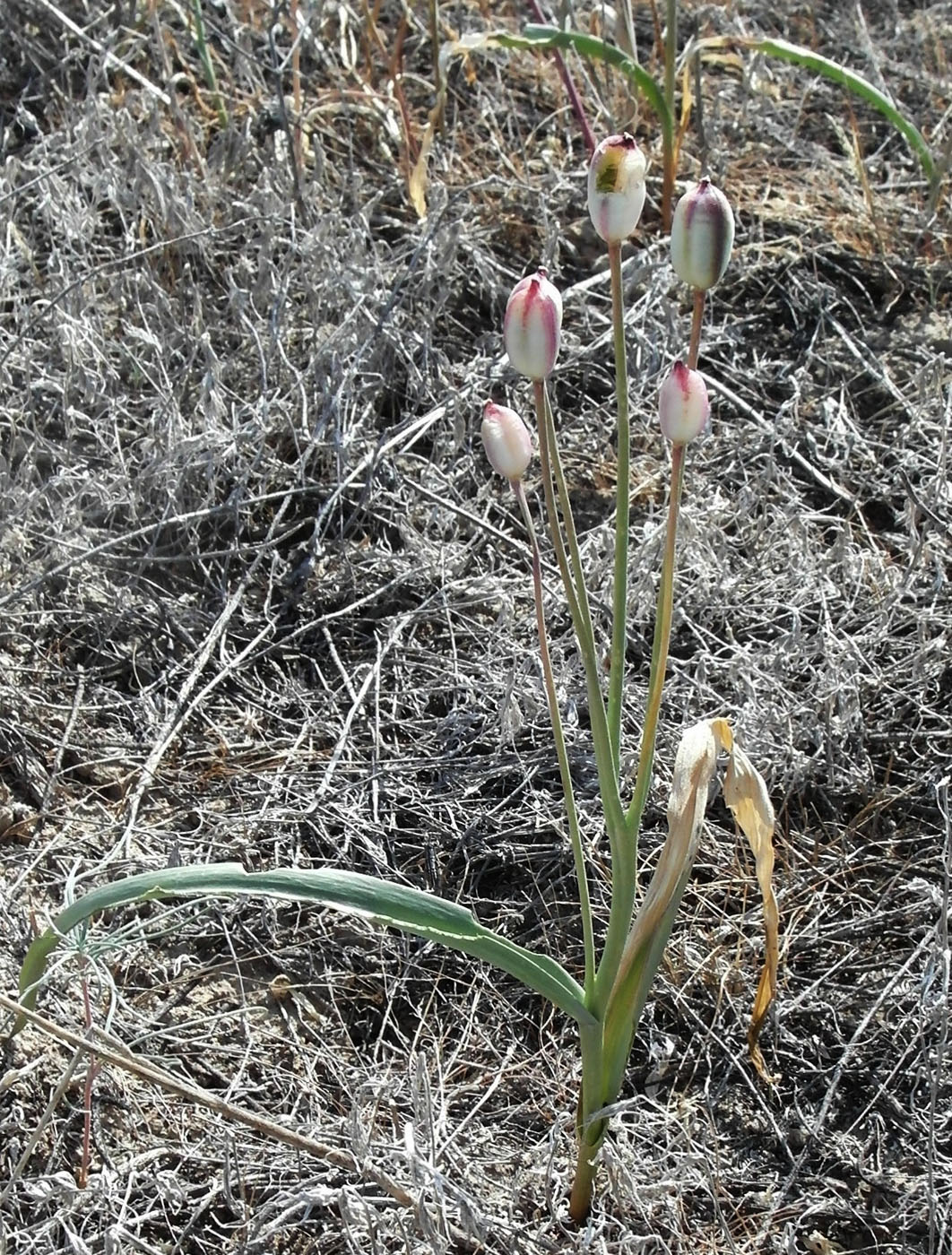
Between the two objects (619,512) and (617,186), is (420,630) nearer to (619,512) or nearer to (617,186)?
(619,512)

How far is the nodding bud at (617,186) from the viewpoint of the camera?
94 cm

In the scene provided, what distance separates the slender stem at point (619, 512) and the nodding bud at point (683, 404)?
1.2 inches

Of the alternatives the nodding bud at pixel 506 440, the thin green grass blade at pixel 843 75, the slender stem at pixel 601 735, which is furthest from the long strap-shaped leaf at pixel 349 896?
the thin green grass blade at pixel 843 75

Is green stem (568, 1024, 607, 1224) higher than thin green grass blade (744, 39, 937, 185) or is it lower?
lower

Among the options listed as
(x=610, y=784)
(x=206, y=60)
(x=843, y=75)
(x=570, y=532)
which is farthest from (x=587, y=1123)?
(x=206, y=60)

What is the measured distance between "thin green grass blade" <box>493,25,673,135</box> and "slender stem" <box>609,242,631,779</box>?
→ 1180mm

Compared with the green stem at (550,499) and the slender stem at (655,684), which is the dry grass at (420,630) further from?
the green stem at (550,499)

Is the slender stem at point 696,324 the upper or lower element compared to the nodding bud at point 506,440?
upper

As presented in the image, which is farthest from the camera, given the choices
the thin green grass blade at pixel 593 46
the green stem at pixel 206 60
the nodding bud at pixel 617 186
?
the green stem at pixel 206 60

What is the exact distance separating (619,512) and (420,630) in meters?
0.79

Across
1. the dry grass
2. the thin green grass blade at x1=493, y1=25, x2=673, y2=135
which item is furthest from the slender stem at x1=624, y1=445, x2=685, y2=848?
the thin green grass blade at x1=493, y1=25, x2=673, y2=135

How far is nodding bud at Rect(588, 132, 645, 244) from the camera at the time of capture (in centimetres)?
94

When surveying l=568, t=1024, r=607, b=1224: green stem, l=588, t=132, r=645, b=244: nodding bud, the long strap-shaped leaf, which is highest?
l=588, t=132, r=645, b=244: nodding bud

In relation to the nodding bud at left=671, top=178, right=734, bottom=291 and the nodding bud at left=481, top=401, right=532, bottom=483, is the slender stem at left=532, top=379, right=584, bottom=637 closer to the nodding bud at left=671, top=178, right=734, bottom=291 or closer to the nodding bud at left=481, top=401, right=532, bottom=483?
the nodding bud at left=481, top=401, right=532, bottom=483
